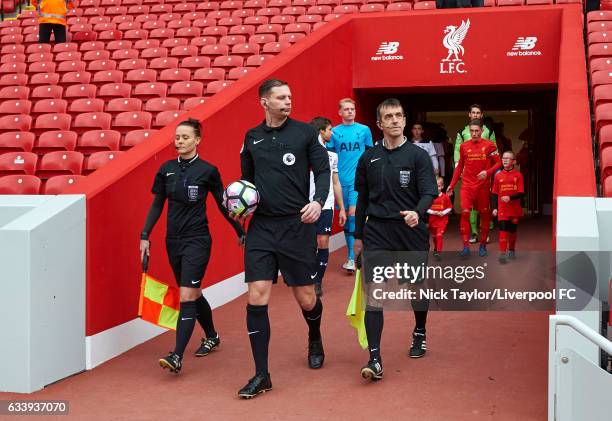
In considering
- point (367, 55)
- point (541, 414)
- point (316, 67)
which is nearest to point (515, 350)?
point (541, 414)

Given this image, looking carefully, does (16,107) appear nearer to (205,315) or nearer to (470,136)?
(205,315)

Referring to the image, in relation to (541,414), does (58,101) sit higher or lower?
higher

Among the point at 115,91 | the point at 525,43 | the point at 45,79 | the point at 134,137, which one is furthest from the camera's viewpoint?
the point at 525,43

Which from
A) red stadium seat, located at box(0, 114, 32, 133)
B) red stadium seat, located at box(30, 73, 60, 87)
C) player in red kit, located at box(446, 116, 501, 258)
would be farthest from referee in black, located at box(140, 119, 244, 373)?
red stadium seat, located at box(30, 73, 60, 87)

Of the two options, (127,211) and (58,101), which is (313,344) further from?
(58,101)

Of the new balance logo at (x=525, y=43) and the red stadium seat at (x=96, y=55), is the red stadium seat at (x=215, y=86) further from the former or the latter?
the new balance logo at (x=525, y=43)

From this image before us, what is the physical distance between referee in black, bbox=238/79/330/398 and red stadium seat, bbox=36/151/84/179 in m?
2.95

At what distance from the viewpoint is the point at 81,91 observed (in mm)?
10656

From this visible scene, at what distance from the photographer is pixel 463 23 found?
12359 millimetres

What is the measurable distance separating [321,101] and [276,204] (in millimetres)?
5949

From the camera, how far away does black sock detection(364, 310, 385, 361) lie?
17.1ft

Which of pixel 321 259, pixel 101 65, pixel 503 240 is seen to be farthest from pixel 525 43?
pixel 101 65

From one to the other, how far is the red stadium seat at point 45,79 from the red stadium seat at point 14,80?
0.10m

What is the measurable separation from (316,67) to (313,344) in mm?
5932
